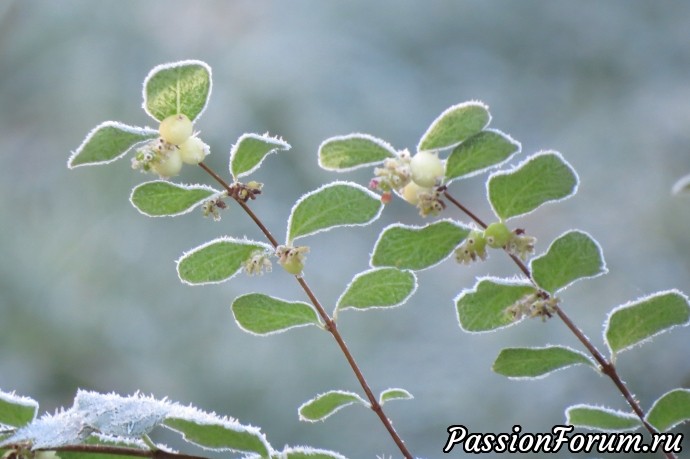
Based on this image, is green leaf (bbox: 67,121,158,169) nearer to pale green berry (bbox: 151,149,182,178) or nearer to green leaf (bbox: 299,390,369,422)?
pale green berry (bbox: 151,149,182,178)

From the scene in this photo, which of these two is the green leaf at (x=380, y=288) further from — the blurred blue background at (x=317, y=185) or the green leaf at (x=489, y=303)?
the blurred blue background at (x=317, y=185)

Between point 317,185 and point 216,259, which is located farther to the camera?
point 317,185

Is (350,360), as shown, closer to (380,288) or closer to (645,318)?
(380,288)

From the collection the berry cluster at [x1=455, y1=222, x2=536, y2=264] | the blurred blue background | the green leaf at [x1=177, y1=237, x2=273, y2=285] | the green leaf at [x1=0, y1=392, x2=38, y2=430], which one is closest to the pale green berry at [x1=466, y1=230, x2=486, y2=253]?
the berry cluster at [x1=455, y1=222, x2=536, y2=264]

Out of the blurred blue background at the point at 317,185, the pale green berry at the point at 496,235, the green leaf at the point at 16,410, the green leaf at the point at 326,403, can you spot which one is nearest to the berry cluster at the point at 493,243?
the pale green berry at the point at 496,235

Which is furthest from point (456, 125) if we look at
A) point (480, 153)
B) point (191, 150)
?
point (191, 150)

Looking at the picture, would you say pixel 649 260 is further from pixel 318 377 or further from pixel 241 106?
pixel 241 106

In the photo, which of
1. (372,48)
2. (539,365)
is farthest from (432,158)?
(372,48)
